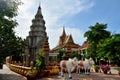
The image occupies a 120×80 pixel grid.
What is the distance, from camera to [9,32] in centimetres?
1945

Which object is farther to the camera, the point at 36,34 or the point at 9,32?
the point at 36,34

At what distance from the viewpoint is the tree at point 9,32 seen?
59.6 ft

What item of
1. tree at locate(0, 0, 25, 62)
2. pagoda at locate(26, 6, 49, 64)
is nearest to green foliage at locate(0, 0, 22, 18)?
tree at locate(0, 0, 25, 62)

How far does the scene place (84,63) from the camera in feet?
72.7

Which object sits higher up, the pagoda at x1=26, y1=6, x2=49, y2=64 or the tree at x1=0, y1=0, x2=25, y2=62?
the pagoda at x1=26, y1=6, x2=49, y2=64

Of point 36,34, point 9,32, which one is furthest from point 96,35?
point 9,32

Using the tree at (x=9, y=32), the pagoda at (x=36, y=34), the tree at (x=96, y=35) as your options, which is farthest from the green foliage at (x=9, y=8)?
the pagoda at (x=36, y=34)

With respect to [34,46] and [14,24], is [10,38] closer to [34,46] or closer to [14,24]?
[14,24]

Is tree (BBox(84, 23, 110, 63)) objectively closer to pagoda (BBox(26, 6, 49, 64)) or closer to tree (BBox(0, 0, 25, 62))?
pagoda (BBox(26, 6, 49, 64))

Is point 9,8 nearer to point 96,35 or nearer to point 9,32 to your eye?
point 9,32

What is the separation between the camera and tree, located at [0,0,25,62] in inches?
716

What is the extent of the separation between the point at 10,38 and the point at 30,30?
43.1 metres

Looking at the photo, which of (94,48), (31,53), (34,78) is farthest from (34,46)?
(34,78)

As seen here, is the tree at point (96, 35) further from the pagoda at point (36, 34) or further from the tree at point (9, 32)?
the tree at point (9, 32)
